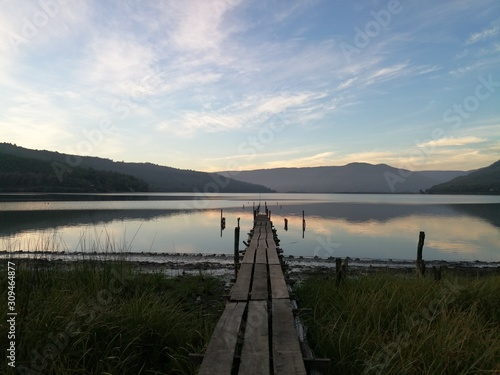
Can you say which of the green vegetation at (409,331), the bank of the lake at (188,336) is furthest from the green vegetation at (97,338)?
the green vegetation at (409,331)

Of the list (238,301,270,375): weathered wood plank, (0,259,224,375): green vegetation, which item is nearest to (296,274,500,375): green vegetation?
(238,301,270,375): weathered wood plank

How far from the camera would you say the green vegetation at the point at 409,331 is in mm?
3799

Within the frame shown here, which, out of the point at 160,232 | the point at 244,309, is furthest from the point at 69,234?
the point at 244,309

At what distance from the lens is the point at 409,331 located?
4586 millimetres

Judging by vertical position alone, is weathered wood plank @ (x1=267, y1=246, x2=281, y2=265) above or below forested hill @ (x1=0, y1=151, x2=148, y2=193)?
below

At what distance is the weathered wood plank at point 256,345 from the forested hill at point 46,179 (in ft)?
424

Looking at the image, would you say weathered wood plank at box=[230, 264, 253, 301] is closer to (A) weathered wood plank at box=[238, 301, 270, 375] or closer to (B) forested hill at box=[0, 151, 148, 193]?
(A) weathered wood plank at box=[238, 301, 270, 375]

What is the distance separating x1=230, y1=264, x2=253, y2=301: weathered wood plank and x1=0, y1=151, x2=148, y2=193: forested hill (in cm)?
12623

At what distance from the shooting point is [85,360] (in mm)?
3855

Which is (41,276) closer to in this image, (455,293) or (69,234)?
(455,293)

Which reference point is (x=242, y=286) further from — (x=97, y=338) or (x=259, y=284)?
(x=97, y=338)

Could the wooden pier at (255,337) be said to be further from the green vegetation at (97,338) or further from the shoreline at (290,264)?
the shoreline at (290,264)

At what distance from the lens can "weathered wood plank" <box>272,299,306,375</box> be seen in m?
3.45

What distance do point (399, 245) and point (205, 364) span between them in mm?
25612
